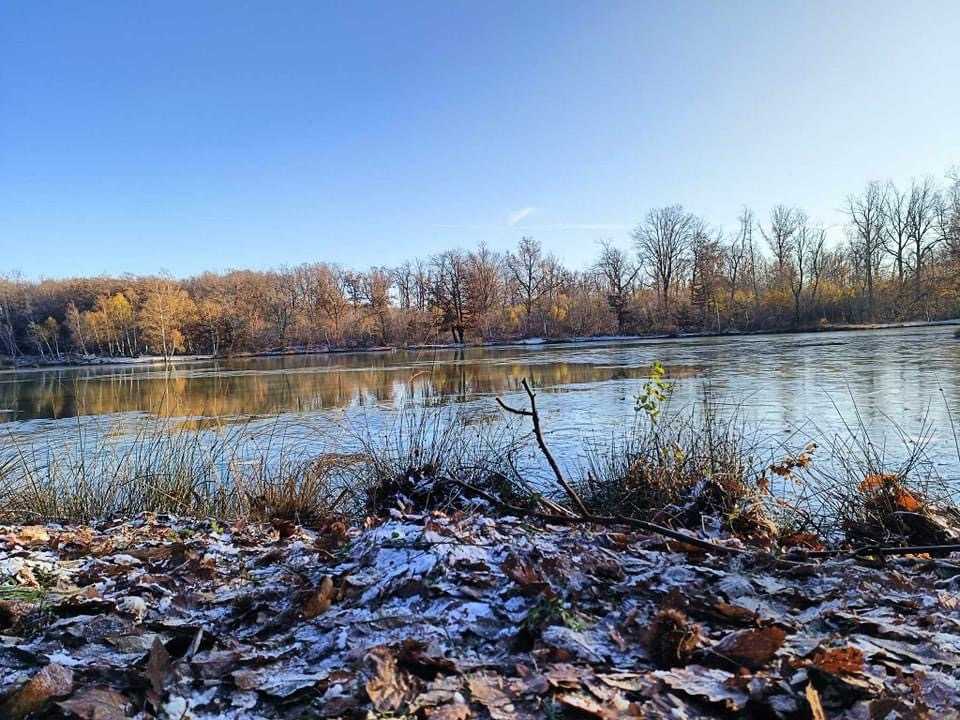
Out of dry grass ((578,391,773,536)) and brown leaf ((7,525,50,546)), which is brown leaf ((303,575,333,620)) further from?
dry grass ((578,391,773,536))

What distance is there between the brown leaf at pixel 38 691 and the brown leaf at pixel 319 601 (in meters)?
0.83

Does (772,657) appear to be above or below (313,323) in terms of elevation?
below

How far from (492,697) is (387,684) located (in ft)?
1.09

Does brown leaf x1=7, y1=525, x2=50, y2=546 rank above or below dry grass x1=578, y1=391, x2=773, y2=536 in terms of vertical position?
above

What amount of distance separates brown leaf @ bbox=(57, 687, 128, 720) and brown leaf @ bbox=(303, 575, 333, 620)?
0.77 m

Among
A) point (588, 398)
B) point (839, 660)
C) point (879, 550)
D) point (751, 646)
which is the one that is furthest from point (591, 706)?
point (588, 398)

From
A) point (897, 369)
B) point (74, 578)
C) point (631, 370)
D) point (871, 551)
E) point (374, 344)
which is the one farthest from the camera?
point (374, 344)

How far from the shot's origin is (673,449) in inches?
210

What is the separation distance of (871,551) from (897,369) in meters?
15.3

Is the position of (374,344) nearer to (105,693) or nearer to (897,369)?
(897,369)

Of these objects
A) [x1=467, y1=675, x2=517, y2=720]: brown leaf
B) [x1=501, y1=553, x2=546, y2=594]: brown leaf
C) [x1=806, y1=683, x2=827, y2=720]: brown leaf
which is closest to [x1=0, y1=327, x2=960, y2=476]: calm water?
[x1=501, y1=553, x2=546, y2=594]: brown leaf

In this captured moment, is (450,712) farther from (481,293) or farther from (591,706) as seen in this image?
(481,293)

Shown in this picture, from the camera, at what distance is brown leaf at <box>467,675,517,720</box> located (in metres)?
1.67

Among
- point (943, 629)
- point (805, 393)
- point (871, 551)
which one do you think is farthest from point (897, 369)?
point (943, 629)
